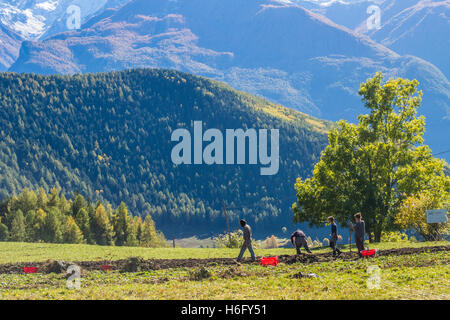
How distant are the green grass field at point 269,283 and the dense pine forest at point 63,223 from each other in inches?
3205

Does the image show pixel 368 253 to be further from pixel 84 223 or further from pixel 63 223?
pixel 63 223

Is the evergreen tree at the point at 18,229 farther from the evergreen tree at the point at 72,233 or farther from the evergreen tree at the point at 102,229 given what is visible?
the evergreen tree at the point at 102,229

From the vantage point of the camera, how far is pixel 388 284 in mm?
20688

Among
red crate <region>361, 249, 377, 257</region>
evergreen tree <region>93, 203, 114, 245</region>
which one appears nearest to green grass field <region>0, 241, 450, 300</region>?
red crate <region>361, 249, 377, 257</region>

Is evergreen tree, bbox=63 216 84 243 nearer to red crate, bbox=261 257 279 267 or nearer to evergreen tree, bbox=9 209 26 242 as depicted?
evergreen tree, bbox=9 209 26 242

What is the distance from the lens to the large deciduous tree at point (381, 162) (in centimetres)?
5412

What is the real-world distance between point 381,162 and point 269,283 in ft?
120

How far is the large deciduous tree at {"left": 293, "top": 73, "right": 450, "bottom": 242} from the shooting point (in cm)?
5412

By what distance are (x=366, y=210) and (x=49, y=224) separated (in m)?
80.1

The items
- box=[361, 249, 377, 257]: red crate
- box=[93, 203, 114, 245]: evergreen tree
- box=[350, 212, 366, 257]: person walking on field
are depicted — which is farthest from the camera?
box=[93, 203, 114, 245]: evergreen tree

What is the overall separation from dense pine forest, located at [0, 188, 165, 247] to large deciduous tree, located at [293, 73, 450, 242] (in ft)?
232

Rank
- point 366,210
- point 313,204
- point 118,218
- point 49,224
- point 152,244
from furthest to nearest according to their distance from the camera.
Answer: point 152,244 < point 118,218 < point 49,224 < point 313,204 < point 366,210
